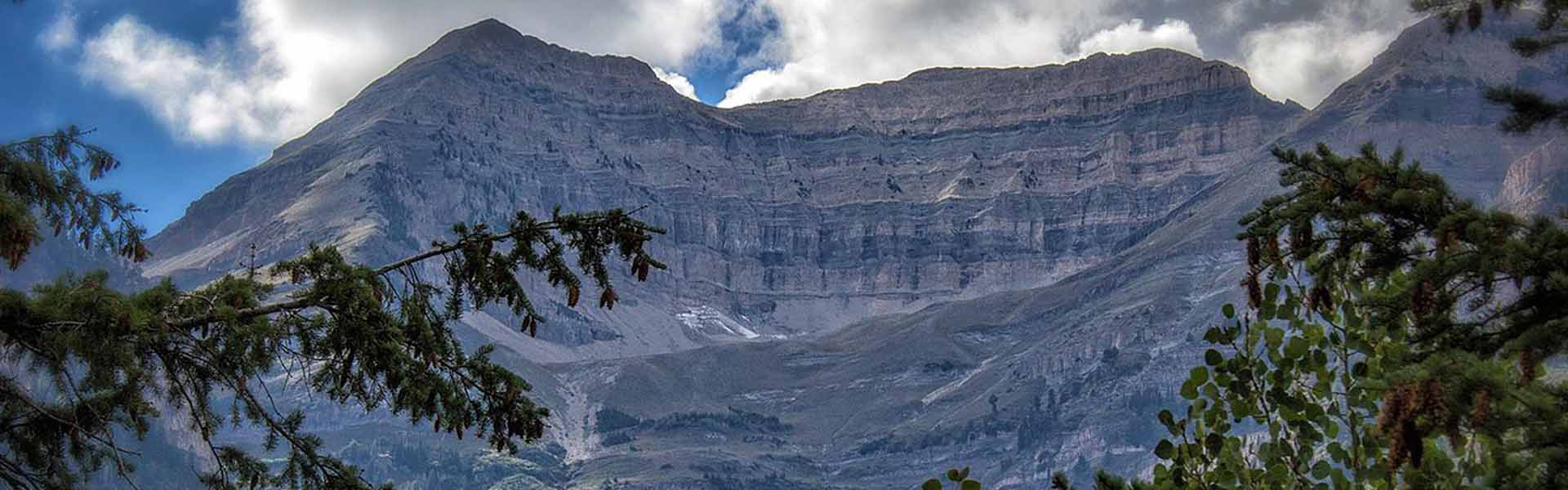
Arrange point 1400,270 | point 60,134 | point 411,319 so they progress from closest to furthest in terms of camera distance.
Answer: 1. point 1400,270
2. point 411,319
3. point 60,134

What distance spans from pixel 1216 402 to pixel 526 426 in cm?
540

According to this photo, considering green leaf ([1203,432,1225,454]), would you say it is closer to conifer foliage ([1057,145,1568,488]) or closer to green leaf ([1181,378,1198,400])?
conifer foliage ([1057,145,1568,488])

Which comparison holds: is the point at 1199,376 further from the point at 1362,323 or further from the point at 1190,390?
the point at 1362,323

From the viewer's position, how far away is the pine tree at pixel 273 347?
36.2ft

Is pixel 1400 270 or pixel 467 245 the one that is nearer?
pixel 1400 270

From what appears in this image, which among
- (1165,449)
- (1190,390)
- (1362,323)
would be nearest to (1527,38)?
(1362,323)

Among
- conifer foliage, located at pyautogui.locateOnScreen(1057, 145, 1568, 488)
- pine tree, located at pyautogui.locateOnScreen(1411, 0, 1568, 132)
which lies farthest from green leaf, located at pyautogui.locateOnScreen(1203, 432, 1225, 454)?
pine tree, located at pyautogui.locateOnScreen(1411, 0, 1568, 132)

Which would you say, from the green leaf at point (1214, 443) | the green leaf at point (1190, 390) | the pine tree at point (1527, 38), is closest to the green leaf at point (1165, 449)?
the green leaf at point (1214, 443)

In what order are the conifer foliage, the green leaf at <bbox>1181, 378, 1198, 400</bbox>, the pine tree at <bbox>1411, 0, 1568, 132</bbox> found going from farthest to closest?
the pine tree at <bbox>1411, 0, 1568, 132</bbox>
the green leaf at <bbox>1181, 378, 1198, 400</bbox>
the conifer foliage

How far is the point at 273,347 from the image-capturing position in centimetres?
1158

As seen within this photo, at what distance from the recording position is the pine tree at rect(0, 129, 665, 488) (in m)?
11.0

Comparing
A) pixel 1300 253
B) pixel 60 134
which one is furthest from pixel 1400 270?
pixel 60 134

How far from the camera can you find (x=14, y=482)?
11.4 m

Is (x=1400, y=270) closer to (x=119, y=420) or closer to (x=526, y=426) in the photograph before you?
(x=526, y=426)
